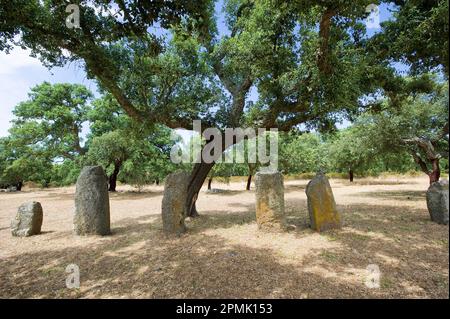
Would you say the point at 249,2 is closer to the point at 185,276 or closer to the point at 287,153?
the point at 185,276

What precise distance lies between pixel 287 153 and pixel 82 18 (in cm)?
2430

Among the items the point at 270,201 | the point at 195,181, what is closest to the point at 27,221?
the point at 195,181

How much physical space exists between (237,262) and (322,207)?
3.44 metres

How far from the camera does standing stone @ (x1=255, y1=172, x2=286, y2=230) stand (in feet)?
23.3

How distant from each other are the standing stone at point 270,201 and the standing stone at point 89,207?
4.60 metres

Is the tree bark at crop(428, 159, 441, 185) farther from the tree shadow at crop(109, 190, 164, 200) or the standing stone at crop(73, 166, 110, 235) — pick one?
the tree shadow at crop(109, 190, 164, 200)

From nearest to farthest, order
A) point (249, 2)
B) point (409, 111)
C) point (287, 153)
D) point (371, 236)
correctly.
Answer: point (371, 236), point (249, 2), point (409, 111), point (287, 153)

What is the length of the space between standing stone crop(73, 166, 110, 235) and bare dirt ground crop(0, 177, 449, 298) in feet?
0.98

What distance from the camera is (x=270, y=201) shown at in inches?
281

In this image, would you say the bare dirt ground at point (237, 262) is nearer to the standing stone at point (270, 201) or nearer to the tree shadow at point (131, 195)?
the standing stone at point (270, 201)

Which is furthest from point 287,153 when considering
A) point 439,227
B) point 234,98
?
point 439,227

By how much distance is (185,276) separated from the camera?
4.23 m

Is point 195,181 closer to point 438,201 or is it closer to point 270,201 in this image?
point 270,201

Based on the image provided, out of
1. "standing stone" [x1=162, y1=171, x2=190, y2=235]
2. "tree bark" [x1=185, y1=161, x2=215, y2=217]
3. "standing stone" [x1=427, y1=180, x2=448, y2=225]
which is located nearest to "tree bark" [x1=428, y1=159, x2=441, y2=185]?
"standing stone" [x1=427, y1=180, x2=448, y2=225]
